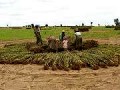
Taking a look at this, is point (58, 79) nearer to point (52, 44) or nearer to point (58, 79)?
point (58, 79)

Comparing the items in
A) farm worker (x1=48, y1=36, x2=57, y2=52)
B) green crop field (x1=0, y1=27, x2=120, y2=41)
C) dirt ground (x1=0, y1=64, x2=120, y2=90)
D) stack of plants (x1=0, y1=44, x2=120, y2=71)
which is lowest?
green crop field (x1=0, y1=27, x2=120, y2=41)

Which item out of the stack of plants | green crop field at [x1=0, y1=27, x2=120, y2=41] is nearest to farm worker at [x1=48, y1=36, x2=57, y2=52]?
the stack of plants

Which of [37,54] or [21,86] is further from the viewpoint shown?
[37,54]

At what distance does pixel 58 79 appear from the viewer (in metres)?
11.9

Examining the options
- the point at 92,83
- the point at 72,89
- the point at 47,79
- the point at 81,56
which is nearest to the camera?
the point at 72,89

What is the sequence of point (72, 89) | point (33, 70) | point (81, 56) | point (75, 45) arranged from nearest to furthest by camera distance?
1. point (72, 89)
2. point (33, 70)
3. point (81, 56)
4. point (75, 45)

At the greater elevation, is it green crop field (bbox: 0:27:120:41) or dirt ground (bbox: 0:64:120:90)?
dirt ground (bbox: 0:64:120:90)

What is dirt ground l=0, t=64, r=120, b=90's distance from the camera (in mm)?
10844

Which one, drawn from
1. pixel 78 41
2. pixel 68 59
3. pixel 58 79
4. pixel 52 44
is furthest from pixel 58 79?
pixel 78 41

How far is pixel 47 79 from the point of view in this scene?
11.9 meters

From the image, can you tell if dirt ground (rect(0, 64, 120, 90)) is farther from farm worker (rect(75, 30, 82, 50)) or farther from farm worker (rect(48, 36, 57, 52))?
farm worker (rect(75, 30, 82, 50))

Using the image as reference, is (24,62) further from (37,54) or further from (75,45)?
(75,45)

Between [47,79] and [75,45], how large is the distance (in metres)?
5.94

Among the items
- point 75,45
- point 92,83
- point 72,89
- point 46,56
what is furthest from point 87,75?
point 75,45
